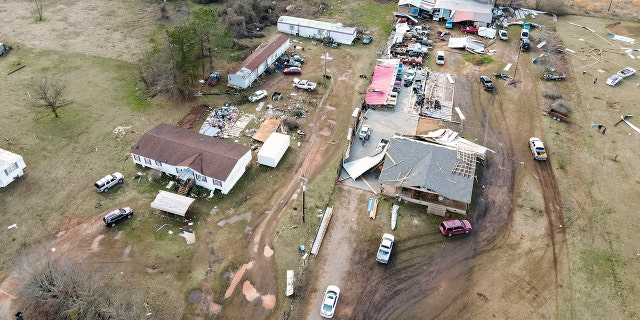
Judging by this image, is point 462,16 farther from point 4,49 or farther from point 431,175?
point 4,49

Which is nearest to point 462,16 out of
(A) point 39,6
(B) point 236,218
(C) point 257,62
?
(C) point 257,62

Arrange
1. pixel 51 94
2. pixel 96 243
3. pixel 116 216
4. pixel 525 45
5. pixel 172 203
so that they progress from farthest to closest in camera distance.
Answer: pixel 525 45 < pixel 51 94 < pixel 172 203 < pixel 116 216 < pixel 96 243

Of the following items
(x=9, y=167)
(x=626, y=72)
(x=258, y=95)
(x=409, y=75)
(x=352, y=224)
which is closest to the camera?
(x=352, y=224)

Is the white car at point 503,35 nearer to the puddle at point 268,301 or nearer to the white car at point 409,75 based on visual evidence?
the white car at point 409,75

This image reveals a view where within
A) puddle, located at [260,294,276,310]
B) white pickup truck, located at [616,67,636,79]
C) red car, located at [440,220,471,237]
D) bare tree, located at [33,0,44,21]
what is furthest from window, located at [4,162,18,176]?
white pickup truck, located at [616,67,636,79]

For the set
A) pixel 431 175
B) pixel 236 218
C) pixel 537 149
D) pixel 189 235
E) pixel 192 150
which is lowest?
pixel 537 149

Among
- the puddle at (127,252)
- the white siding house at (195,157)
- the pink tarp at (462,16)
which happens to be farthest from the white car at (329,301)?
the pink tarp at (462,16)

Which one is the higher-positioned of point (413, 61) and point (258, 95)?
point (258, 95)

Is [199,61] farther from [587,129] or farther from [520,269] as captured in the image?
[587,129]
